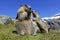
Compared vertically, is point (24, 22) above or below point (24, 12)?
below

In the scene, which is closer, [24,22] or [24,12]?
[24,22]

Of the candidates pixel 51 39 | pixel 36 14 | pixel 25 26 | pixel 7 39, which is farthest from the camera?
pixel 36 14

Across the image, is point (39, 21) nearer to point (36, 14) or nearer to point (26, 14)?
point (36, 14)

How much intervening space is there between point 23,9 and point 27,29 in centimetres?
153

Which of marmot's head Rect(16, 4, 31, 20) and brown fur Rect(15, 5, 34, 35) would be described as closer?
brown fur Rect(15, 5, 34, 35)

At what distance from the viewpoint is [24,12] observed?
45.7ft

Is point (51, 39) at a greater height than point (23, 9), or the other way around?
point (23, 9)

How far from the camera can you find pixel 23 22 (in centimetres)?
1380

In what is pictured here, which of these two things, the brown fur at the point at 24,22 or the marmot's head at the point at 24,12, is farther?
the marmot's head at the point at 24,12

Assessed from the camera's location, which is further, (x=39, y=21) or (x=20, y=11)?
(x=39, y=21)

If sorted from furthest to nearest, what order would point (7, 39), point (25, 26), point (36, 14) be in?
point (36, 14) → point (25, 26) → point (7, 39)

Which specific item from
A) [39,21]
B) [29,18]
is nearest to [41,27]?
[39,21]

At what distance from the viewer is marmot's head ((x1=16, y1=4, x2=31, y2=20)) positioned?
1380cm

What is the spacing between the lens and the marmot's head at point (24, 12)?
1380 cm
